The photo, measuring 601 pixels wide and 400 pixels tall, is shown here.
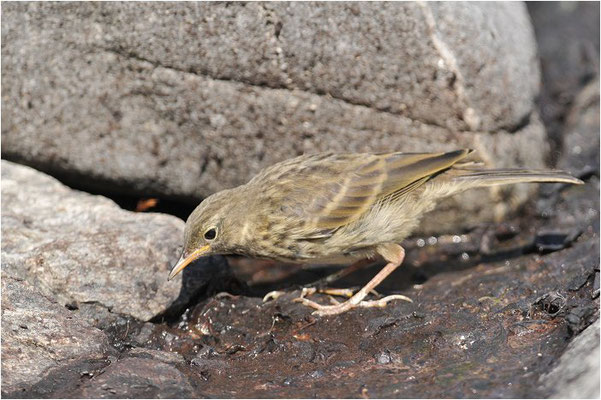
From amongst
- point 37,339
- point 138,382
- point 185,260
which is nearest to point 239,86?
point 185,260

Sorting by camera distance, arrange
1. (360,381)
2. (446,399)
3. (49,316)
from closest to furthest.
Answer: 1. (446,399)
2. (360,381)
3. (49,316)

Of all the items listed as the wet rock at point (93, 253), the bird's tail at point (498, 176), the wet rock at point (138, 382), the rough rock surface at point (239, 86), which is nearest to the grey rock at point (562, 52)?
the rough rock surface at point (239, 86)

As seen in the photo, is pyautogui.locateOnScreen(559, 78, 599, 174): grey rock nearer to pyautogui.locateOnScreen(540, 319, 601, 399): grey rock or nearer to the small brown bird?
the small brown bird

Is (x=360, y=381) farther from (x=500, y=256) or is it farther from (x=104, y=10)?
(x=104, y=10)

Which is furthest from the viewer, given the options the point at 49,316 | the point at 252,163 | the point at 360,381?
the point at 252,163

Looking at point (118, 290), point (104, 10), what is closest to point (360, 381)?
point (118, 290)

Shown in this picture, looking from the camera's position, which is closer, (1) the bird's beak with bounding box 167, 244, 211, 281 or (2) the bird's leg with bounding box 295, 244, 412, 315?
(1) the bird's beak with bounding box 167, 244, 211, 281

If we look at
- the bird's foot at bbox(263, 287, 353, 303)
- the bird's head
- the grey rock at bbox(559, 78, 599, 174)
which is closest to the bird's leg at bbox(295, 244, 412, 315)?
the bird's foot at bbox(263, 287, 353, 303)
